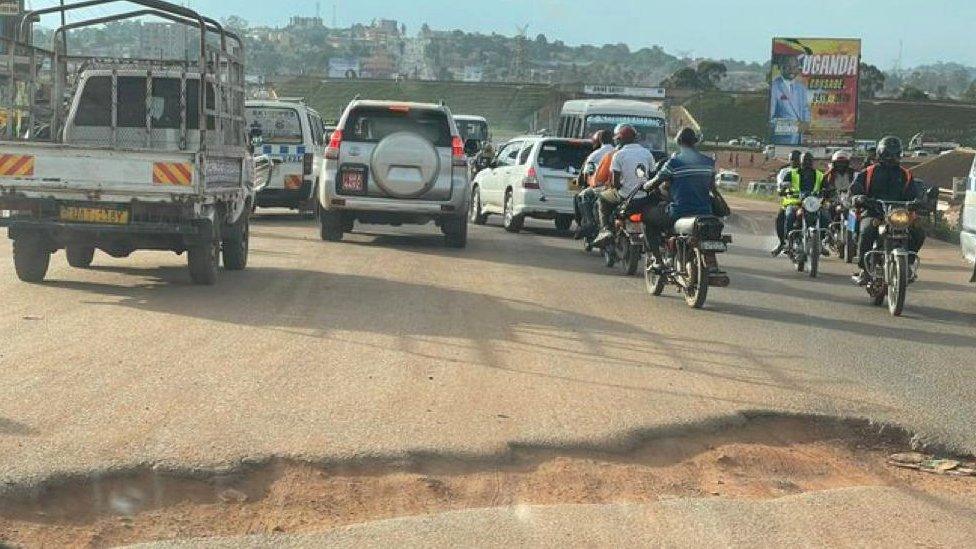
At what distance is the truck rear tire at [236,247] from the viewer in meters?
13.8

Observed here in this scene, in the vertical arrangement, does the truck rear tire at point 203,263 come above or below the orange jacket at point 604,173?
below

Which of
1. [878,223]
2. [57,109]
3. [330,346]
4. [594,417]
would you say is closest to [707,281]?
[878,223]

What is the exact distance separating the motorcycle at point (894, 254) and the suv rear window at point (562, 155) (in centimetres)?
842

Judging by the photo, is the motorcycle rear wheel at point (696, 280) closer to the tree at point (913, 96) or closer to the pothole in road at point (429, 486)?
the pothole in road at point (429, 486)

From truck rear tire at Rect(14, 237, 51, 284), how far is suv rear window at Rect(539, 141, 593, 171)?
10.5 m

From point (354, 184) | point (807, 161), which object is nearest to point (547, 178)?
point (354, 184)

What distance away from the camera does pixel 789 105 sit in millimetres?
51031

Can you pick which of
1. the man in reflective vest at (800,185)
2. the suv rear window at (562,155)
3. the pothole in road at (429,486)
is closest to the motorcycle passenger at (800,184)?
the man in reflective vest at (800,185)

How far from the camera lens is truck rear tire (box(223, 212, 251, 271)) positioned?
13797mm

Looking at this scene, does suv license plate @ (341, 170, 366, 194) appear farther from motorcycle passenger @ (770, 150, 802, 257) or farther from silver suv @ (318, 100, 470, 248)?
motorcycle passenger @ (770, 150, 802, 257)

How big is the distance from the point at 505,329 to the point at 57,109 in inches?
274

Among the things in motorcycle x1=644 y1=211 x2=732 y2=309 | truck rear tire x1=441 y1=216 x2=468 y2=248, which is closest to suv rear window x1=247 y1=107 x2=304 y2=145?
truck rear tire x1=441 y1=216 x2=468 y2=248

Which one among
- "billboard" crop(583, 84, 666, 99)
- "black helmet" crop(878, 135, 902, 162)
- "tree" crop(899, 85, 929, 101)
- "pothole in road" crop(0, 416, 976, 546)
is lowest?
"pothole in road" crop(0, 416, 976, 546)

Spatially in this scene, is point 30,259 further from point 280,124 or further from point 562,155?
point 562,155
